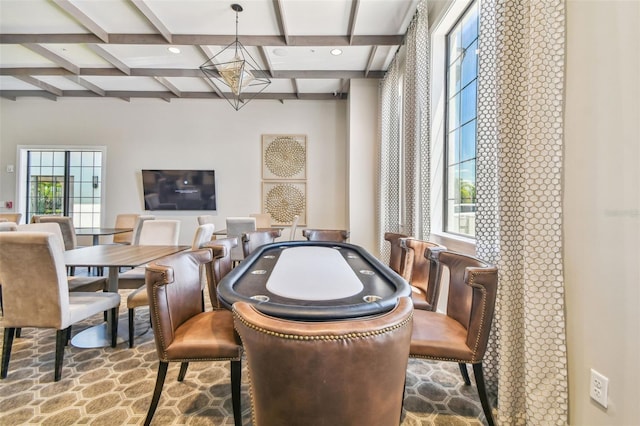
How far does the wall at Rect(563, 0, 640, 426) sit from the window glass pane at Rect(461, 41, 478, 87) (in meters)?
1.44

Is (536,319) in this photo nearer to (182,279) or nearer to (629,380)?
(629,380)

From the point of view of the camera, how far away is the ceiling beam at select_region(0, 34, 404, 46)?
12.8 feet

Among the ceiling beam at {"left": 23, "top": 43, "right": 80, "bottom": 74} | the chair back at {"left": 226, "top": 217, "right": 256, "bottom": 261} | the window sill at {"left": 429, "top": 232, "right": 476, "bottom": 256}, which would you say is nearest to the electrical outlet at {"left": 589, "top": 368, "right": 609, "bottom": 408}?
the window sill at {"left": 429, "top": 232, "right": 476, "bottom": 256}

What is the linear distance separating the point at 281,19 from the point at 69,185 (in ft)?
20.7

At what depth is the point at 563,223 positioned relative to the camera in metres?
1.34

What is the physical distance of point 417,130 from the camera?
320 cm

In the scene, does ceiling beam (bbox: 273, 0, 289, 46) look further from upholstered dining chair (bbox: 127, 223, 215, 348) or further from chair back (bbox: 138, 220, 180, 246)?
chair back (bbox: 138, 220, 180, 246)

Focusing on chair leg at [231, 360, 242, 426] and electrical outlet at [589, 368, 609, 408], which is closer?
electrical outlet at [589, 368, 609, 408]

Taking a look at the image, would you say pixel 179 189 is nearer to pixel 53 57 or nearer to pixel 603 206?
pixel 53 57

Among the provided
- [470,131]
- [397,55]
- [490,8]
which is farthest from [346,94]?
[490,8]

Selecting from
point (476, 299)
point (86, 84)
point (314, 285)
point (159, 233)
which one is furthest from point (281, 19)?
point (86, 84)

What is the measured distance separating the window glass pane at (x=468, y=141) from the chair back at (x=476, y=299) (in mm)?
1457

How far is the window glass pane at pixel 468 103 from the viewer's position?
104 inches

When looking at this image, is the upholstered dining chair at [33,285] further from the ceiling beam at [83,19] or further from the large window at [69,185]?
the large window at [69,185]
